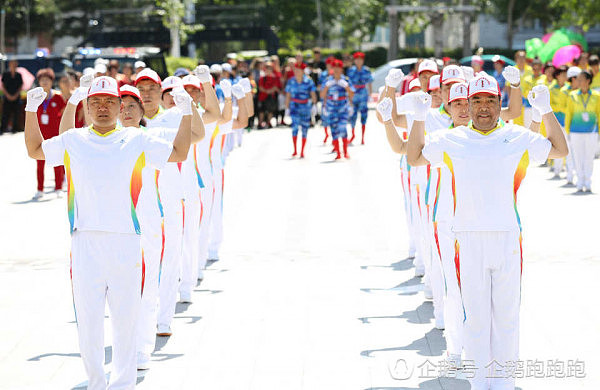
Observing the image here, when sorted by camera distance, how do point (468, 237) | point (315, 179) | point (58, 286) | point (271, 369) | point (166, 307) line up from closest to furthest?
point (468, 237) → point (271, 369) → point (166, 307) → point (58, 286) → point (315, 179)

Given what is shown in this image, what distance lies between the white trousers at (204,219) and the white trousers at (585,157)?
764 centimetres

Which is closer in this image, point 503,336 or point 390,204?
point 503,336

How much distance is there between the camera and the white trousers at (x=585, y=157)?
52.3 feet

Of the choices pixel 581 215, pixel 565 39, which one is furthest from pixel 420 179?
pixel 565 39

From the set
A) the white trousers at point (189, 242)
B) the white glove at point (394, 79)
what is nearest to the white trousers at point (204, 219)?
the white trousers at point (189, 242)

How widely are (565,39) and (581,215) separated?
17.5 meters

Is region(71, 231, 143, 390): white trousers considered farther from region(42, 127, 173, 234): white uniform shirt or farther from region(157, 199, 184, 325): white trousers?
region(157, 199, 184, 325): white trousers

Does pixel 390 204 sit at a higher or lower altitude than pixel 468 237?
lower

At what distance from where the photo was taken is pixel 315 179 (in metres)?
18.0

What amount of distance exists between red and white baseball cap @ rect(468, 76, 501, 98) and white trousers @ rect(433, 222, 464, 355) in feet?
4.23

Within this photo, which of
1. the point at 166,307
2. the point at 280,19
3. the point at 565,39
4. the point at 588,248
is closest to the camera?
the point at 166,307

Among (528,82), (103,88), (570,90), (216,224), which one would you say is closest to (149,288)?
(103,88)

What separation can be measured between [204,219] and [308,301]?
1.55 metres

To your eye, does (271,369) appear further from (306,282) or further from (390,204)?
(390,204)
